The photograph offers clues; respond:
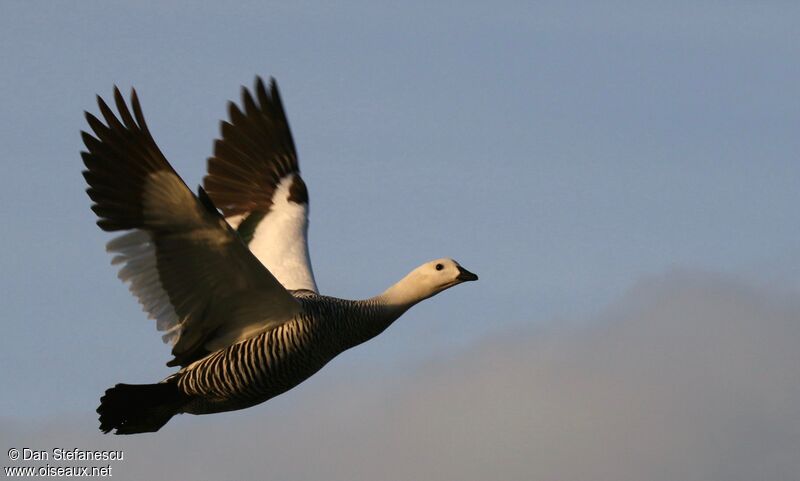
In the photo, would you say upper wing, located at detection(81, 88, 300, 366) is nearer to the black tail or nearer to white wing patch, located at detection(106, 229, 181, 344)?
white wing patch, located at detection(106, 229, 181, 344)

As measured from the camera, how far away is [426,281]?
70.5 feet

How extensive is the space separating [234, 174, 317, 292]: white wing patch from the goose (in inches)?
1.1

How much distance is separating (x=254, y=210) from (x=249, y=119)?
1.40m

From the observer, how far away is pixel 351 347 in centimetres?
2111

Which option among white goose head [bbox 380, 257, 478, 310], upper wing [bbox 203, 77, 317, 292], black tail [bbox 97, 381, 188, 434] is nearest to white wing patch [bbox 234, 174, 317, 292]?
upper wing [bbox 203, 77, 317, 292]

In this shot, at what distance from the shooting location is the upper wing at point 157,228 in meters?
19.1

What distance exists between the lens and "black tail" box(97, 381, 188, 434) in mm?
20406

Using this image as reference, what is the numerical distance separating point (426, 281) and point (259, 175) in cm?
422

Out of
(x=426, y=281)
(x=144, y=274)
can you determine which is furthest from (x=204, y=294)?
(x=426, y=281)

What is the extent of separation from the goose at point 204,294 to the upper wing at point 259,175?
686 millimetres

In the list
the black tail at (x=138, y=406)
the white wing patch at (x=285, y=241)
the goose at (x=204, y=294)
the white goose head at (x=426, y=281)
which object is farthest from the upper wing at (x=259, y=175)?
the black tail at (x=138, y=406)

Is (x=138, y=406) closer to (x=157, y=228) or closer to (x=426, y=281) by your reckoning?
(x=157, y=228)

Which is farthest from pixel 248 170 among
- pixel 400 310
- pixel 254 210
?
pixel 400 310

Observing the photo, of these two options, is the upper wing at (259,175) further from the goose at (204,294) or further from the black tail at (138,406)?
the black tail at (138,406)
